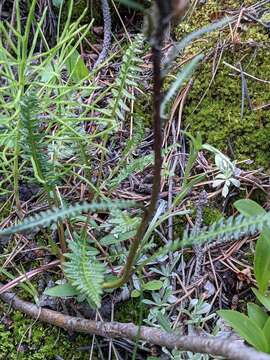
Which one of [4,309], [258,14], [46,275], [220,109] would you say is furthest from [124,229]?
[258,14]

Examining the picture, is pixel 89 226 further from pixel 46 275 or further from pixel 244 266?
pixel 244 266

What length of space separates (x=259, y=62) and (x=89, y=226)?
91cm

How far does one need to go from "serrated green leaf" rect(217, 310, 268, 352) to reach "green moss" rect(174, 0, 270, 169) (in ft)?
1.91

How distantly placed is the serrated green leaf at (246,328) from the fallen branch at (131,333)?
18 cm

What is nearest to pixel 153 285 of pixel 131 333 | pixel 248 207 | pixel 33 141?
pixel 131 333

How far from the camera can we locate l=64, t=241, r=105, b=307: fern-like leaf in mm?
1343

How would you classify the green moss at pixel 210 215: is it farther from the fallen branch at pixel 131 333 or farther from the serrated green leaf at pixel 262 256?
the fallen branch at pixel 131 333

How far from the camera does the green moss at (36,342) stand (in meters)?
1.61

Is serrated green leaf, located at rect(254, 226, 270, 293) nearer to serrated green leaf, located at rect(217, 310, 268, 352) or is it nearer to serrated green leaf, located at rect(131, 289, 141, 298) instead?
serrated green leaf, located at rect(217, 310, 268, 352)

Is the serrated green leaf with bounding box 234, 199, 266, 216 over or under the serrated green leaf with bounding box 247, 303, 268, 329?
over

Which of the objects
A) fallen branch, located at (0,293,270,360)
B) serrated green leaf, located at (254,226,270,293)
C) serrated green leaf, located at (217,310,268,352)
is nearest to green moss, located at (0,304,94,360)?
fallen branch, located at (0,293,270,360)

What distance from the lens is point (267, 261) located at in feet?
5.05

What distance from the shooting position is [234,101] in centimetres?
195

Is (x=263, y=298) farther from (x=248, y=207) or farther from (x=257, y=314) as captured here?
(x=248, y=207)
